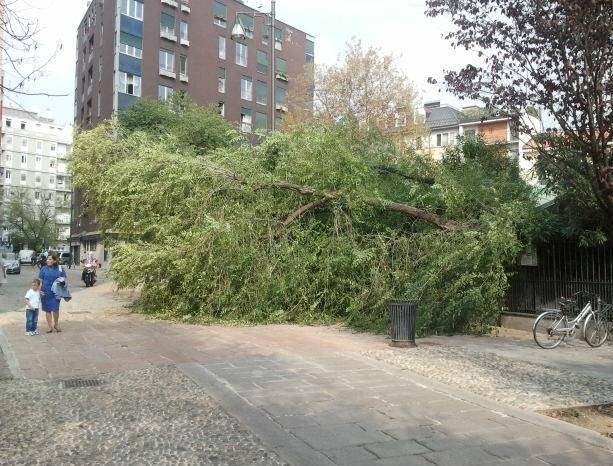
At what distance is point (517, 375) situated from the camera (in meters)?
7.56

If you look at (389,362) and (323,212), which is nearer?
(389,362)

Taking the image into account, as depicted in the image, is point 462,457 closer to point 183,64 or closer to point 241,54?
point 183,64

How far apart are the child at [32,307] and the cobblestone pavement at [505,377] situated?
6126 mm

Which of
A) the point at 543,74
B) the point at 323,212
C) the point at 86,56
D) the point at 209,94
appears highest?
the point at 86,56

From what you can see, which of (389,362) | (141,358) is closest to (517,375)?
(389,362)

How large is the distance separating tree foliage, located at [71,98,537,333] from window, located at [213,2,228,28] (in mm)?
39693

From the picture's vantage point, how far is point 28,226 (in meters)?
80.1

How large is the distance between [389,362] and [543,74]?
4342 mm

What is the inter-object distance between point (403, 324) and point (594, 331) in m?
3.62

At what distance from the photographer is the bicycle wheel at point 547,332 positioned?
1003 centimetres

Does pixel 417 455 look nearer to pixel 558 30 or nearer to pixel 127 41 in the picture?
pixel 558 30

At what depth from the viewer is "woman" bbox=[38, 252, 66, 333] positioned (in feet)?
35.9

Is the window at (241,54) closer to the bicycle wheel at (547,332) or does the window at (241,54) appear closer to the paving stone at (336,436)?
the bicycle wheel at (547,332)

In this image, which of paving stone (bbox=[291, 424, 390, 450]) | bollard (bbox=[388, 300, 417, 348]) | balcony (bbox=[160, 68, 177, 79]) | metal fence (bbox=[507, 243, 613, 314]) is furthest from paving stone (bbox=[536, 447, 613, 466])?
balcony (bbox=[160, 68, 177, 79])
